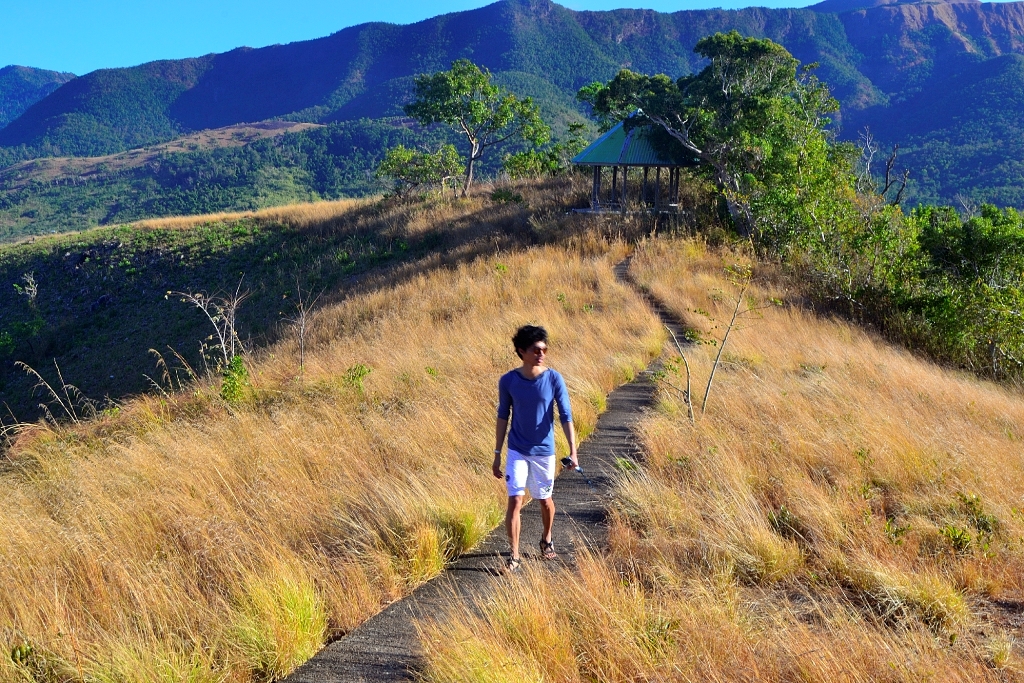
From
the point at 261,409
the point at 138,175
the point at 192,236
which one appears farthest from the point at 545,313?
the point at 138,175

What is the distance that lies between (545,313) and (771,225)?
25.3 ft

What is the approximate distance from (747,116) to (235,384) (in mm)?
15998

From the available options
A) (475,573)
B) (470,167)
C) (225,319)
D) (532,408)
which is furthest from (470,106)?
(475,573)

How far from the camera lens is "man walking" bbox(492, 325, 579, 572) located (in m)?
3.95

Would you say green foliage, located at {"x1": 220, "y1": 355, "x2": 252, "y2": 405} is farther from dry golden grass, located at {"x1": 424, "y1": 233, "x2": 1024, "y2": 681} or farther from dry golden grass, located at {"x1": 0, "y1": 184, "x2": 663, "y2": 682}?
dry golden grass, located at {"x1": 424, "y1": 233, "x2": 1024, "y2": 681}

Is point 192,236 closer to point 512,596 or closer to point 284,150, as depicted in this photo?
point 512,596

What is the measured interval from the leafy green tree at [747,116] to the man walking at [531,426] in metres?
14.4

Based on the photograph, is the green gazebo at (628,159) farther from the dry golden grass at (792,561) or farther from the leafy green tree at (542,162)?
the dry golden grass at (792,561)

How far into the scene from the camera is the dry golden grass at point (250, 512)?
310cm

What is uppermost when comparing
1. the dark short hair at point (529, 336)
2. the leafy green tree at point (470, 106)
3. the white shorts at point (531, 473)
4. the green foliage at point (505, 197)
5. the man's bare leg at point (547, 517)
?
the leafy green tree at point (470, 106)

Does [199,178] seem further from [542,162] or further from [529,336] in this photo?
[529,336]

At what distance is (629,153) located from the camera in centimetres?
2292

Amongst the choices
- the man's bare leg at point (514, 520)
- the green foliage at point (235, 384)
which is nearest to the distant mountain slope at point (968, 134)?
the green foliage at point (235, 384)

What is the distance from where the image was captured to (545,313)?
12000 millimetres
